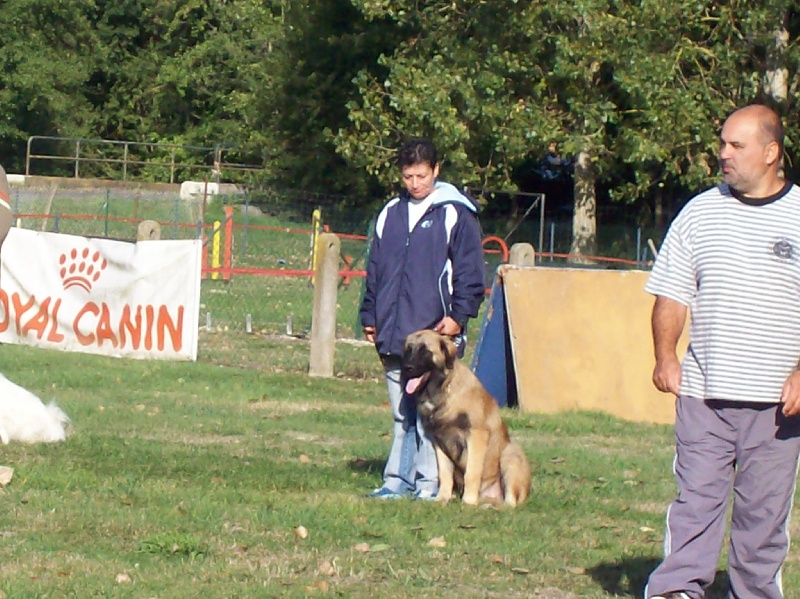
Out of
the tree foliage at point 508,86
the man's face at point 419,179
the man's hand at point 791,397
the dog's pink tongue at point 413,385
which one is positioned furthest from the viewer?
the tree foliage at point 508,86

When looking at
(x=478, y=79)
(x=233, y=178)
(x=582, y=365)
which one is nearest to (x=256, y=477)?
(x=582, y=365)

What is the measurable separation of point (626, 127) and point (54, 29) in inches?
A: 1256

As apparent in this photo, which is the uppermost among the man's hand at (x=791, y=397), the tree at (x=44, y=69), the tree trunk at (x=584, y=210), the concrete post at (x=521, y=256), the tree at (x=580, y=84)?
the tree at (x=44, y=69)

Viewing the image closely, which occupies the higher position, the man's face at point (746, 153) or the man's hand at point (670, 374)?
the man's face at point (746, 153)

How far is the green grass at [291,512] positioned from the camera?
5367 millimetres

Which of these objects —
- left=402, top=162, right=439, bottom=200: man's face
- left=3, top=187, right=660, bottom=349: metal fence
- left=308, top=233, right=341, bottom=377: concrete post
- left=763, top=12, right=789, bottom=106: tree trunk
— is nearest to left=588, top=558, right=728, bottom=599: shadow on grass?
left=402, top=162, right=439, bottom=200: man's face

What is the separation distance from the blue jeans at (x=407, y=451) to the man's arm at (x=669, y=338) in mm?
2431

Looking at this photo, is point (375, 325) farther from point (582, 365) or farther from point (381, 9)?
point (381, 9)

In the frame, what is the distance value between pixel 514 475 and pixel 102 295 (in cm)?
827

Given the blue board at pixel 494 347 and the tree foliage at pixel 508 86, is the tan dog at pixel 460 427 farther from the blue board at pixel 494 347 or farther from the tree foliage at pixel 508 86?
the tree foliage at pixel 508 86

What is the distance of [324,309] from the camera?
13133mm

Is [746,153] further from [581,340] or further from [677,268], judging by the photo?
[581,340]

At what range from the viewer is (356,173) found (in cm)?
4028

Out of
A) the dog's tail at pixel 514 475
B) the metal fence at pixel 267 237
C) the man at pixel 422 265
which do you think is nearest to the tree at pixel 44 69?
the metal fence at pixel 267 237
